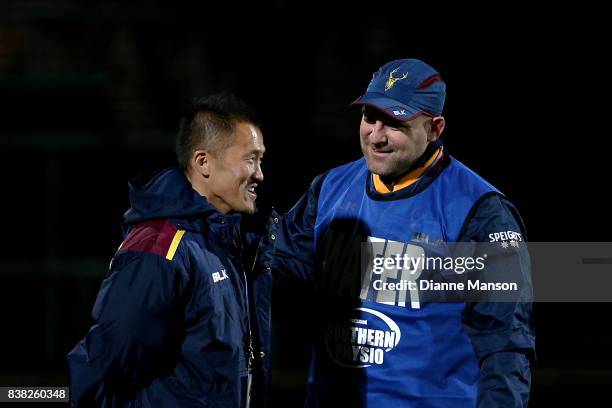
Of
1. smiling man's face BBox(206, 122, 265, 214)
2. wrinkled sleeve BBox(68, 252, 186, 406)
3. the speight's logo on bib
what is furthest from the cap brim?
wrinkled sleeve BBox(68, 252, 186, 406)

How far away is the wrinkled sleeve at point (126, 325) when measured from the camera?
9.77ft

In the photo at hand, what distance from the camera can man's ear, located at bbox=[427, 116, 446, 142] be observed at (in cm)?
352

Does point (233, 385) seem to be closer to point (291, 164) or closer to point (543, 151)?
point (291, 164)

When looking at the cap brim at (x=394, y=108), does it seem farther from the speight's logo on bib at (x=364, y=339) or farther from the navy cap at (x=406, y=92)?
the speight's logo on bib at (x=364, y=339)

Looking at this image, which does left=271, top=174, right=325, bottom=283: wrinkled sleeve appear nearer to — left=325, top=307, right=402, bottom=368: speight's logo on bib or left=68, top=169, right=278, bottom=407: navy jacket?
left=325, top=307, right=402, bottom=368: speight's logo on bib

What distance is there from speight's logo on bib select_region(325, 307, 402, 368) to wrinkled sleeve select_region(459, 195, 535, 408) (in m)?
0.27

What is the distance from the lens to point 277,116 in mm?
8023

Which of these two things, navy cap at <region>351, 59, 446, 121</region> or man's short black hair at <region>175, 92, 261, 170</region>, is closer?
man's short black hair at <region>175, 92, 261, 170</region>

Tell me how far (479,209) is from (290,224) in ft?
2.54

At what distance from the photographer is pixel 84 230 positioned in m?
8.24

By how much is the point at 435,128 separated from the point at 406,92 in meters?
0.18

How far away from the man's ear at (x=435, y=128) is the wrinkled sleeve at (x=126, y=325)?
1034 mm

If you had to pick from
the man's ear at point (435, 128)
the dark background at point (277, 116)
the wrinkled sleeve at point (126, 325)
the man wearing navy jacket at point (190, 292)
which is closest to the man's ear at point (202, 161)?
the man wearing navy jacket at point (190, 292)

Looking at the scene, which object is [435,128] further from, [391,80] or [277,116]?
[277,116]
